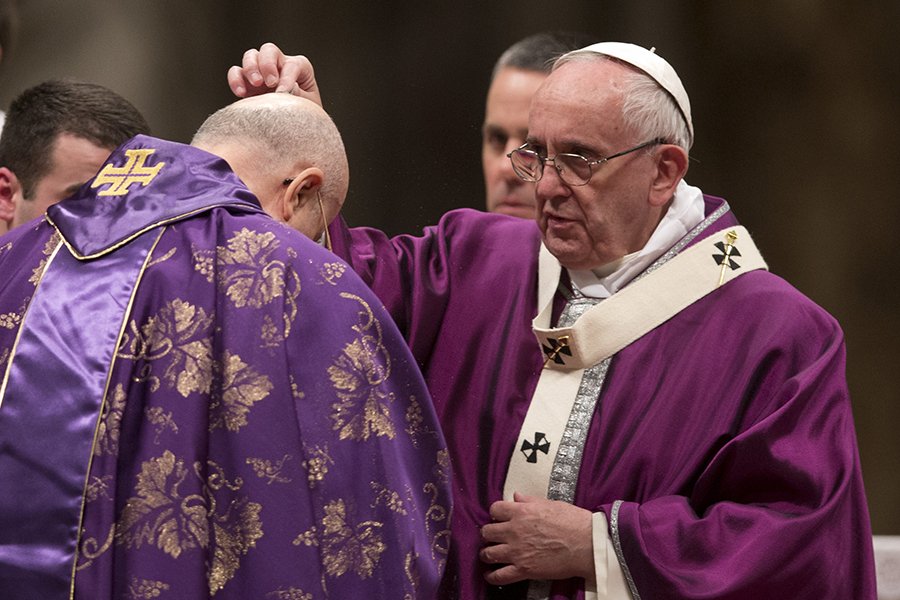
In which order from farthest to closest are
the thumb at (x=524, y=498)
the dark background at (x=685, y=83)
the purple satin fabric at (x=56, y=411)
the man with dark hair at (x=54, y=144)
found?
the dark background at (x=685, y=83)
the man with dark hair at (x=54, y=144)
the thumb at (x=524, y=498)
the purple satin fabric at (x=56, y=411)

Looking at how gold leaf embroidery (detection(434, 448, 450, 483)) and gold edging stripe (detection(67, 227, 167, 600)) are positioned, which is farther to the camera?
gold leaf embroidery (detection(434, 448, 450, 483))

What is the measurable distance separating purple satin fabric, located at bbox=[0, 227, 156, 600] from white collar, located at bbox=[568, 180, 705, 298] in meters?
1.12

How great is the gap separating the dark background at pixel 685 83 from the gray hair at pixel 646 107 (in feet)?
6.87

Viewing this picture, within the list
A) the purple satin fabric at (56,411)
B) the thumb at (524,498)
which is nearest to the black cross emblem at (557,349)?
the thumb at (524,498)

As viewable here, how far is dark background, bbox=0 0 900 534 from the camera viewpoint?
192 inches

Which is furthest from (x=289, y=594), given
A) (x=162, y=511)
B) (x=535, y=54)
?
(x=535, y=54)

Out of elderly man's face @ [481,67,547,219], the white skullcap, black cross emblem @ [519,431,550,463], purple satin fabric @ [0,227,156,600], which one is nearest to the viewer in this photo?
purple satin fabric @ [0,227,156,600]

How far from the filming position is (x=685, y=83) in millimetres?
5078

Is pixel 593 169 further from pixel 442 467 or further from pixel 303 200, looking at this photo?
pixel 442 467

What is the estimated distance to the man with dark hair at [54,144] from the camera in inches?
119

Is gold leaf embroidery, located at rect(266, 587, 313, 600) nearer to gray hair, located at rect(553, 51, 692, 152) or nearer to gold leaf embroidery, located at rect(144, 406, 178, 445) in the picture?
gold leaf embroidery, located at rect(144, 406, 178, 445)

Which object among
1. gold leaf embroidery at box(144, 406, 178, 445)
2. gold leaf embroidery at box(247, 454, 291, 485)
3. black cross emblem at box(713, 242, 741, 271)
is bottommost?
black cross emblem at box(713, 242, 741, 271)

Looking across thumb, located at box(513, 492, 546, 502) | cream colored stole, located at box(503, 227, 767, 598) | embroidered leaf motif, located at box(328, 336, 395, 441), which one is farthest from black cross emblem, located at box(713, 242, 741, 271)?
embroidered leaf motif, located at box(328, 336, 395, 441)

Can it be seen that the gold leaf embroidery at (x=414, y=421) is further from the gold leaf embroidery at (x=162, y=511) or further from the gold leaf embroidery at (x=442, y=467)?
the gold leaf embroidery at (x=162, y=511)
